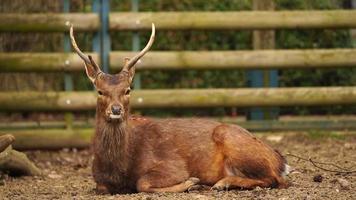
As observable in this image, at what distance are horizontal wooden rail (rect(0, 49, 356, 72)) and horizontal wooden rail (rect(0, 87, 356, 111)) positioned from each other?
29 centimetres

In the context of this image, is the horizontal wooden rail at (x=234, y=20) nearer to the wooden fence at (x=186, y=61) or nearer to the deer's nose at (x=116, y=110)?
the wooden fence at (x=186, y=61)

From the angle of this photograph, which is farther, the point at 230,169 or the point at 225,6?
the point at 225,6

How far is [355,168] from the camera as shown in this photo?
26.8 ft

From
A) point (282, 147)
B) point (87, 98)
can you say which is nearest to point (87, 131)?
point (87, 98)

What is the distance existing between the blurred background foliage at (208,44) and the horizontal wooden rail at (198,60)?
151 centimetres

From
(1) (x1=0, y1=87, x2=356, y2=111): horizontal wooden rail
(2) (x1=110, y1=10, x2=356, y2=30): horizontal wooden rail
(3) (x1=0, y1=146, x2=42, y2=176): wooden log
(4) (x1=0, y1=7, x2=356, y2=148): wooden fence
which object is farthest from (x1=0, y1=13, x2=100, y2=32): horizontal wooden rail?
(3) (x1=0, y1=146, x2=42, y2=176): wooden log

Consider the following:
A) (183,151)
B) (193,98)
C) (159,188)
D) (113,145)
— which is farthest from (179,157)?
(193,98)

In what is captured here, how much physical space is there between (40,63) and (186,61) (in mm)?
1723

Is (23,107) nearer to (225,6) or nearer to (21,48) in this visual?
(21,48)

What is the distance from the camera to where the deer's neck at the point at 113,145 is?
691 centimetres

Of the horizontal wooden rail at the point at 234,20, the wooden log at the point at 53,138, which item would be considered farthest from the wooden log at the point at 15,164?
the horizontal wooden rail at the point at 234,20

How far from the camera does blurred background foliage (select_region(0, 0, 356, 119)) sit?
1216 centimetres

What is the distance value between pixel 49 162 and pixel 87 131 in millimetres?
722

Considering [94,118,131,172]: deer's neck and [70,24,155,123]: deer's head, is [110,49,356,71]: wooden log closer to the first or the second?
[70,24,155,123]: deer's head
